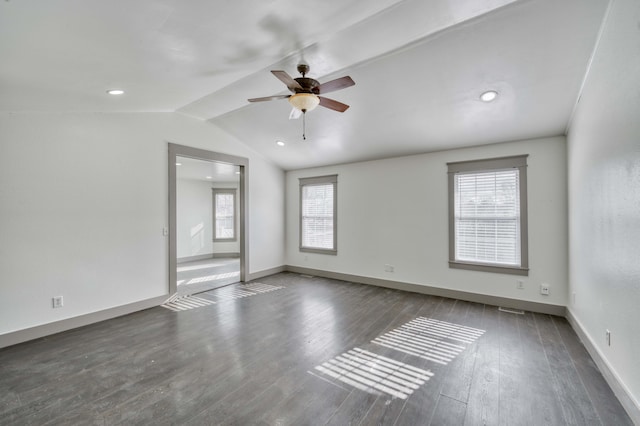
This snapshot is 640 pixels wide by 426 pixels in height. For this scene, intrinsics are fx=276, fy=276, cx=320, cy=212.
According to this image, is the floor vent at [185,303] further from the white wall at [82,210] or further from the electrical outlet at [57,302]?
the electrical outlet at [57,302]

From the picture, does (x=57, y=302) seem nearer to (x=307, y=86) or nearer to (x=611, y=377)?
(x=307, y=86)

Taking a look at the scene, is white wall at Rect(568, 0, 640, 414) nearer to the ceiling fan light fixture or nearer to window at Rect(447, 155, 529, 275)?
window at Rect(447, 155, 529, 275)

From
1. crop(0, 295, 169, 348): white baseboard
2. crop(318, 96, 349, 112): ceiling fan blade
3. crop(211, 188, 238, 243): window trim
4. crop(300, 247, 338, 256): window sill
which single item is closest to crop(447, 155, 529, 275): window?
crop(300, 247, 338, 256): window sill

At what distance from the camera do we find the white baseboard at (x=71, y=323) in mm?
2949

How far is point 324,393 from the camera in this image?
2105 millimetres

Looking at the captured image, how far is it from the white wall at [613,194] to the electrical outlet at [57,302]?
17.3 feet

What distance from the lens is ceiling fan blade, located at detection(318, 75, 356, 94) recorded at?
237 cm

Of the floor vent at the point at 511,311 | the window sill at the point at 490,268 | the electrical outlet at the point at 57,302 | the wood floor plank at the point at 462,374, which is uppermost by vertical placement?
the window sill at the point at 490,268

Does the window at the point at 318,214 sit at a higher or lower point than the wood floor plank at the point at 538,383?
higher

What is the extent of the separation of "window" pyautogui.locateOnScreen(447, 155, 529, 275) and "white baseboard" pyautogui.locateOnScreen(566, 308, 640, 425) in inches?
45.1

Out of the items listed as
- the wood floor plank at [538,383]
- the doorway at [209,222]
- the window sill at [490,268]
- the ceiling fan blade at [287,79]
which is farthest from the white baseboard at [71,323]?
the window sill at [490,268]

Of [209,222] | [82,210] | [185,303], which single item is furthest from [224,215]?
[82,210]

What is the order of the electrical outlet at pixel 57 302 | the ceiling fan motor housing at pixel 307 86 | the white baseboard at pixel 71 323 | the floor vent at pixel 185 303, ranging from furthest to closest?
the floor vent at pixel 185 303 → the electrical outlet at pixel 57 302 → the white baseboard at pixel 71 323 → the ceiling fan motor housing at pixel 307 86

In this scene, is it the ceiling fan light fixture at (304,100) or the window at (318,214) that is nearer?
the ceiling fan light fixture at (304,100)
